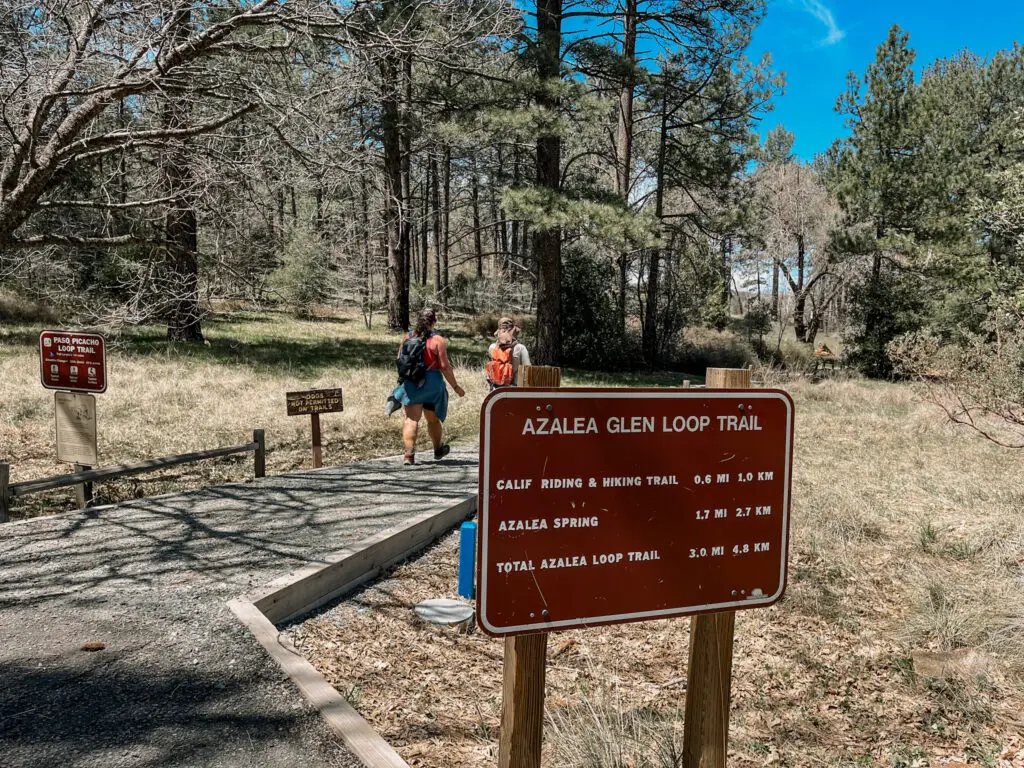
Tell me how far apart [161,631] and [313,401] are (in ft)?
14.8

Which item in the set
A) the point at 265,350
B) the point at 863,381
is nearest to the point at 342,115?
the point at 265,350

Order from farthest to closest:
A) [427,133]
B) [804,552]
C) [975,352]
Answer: [427,133] < [975,352] < [804,552]

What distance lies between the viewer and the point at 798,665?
4660 millimetres

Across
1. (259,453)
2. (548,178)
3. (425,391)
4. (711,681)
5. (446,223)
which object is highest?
(446,223)

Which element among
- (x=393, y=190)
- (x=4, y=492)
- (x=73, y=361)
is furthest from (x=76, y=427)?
(x=393, y=190)

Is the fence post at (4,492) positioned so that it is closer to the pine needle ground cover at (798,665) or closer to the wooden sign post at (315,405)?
the wooden sign post at (315,405)

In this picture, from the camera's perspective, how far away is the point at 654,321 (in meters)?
24.2

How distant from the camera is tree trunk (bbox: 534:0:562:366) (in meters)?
15.9

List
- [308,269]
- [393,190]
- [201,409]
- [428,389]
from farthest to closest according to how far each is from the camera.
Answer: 1. [308,269]
2. [201,409]
3. [393,190]
4. [428,389]

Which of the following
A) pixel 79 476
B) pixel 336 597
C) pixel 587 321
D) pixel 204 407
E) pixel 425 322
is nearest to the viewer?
pixel 336 597

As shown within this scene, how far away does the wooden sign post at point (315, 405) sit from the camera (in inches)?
320

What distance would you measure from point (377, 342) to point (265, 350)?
4.92 m

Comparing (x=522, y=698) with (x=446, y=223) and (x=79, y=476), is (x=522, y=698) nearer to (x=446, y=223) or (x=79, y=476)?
(x=79, y=476)

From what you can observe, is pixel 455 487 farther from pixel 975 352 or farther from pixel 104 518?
pixel 975 352
